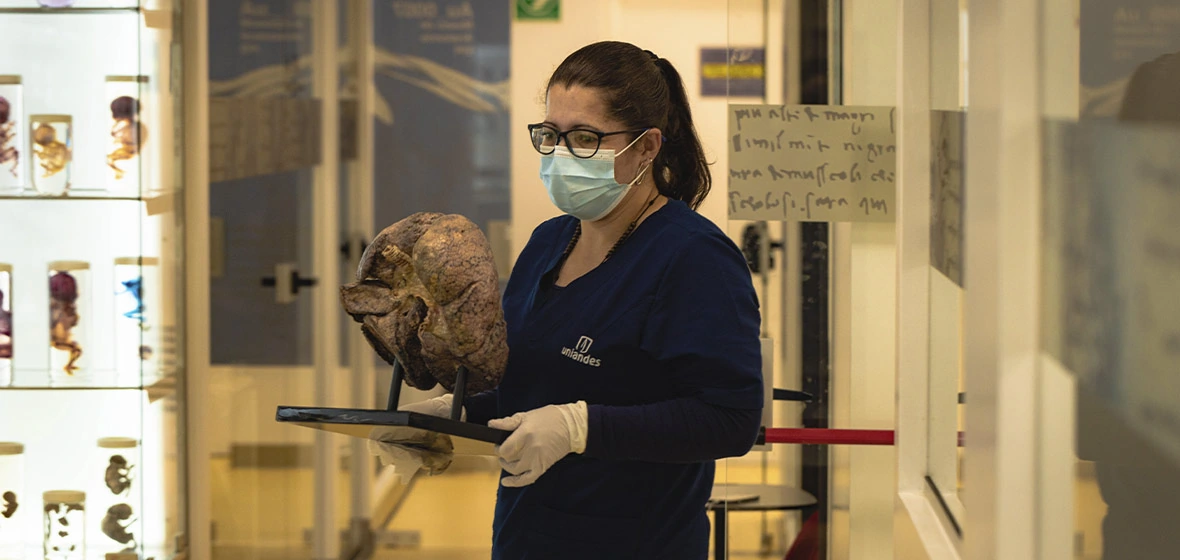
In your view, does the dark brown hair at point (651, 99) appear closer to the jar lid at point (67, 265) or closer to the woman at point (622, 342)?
the woman at point (622, 342)

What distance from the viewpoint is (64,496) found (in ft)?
8.33

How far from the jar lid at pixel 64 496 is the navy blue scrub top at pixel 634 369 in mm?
1348

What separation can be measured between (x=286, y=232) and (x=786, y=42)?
1825 mm

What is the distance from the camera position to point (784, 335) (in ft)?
8.20

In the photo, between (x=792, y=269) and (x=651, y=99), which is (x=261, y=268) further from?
(x=651, y=99)

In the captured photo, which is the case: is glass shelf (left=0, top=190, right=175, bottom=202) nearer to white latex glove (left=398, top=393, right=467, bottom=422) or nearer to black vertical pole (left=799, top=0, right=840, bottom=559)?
white latex glove (left=398, top=393, right=467, bottom=422)

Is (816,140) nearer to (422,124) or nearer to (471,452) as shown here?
(471,452)

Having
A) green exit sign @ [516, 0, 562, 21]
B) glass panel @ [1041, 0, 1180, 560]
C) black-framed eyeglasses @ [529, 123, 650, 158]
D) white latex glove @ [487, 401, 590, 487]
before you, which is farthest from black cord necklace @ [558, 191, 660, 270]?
green exit sign @ [516, 0, 562, 21]

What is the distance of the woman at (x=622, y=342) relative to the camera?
4.63 ft

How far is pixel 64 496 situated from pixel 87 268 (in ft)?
1.62

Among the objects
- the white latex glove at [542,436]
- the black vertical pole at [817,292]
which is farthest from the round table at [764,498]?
the white latex glove at [542,436]

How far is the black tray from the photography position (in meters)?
1.30

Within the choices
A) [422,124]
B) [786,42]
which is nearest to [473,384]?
[786,42]

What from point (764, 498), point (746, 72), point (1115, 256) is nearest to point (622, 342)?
point (1115, 256)
